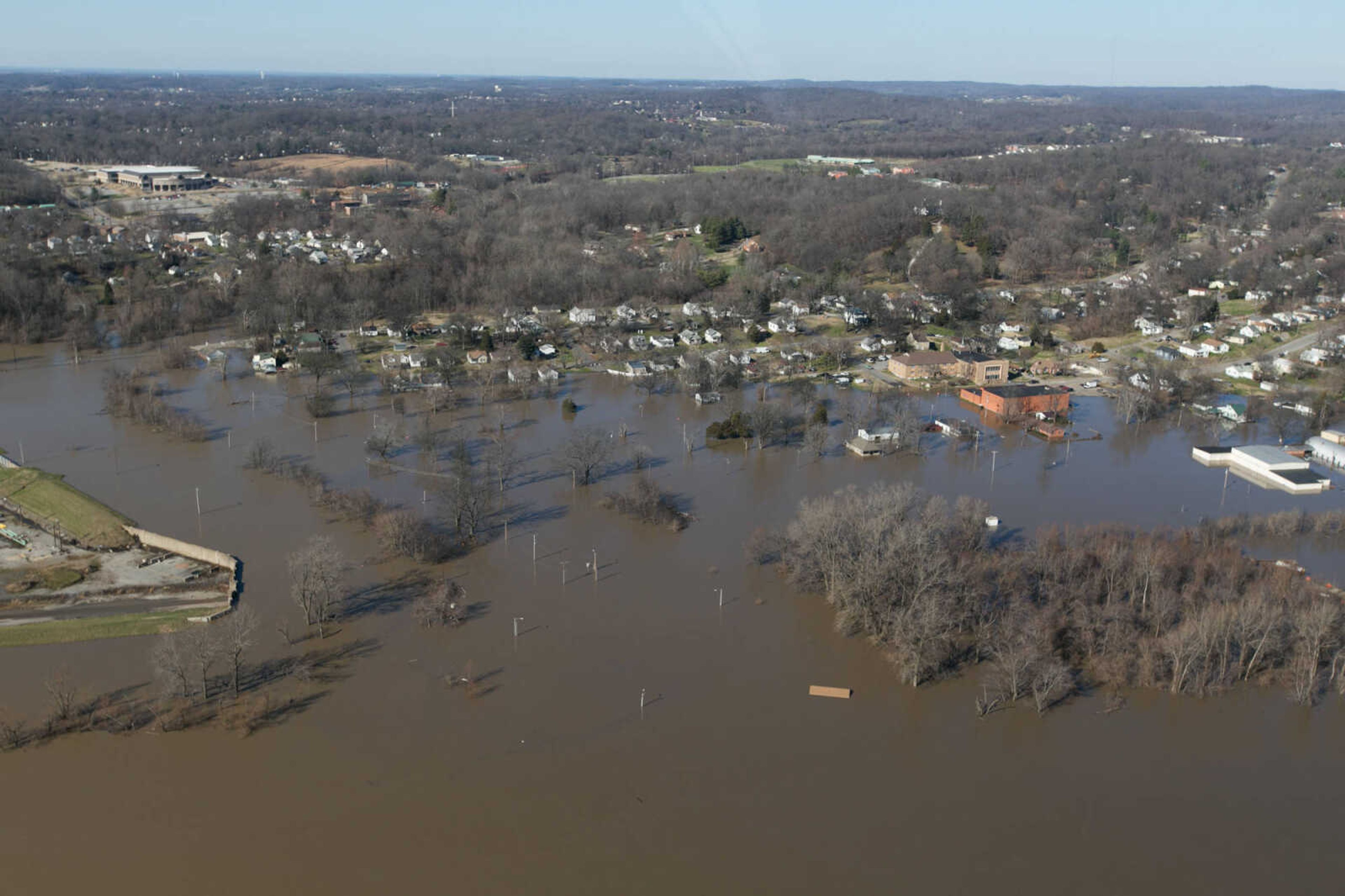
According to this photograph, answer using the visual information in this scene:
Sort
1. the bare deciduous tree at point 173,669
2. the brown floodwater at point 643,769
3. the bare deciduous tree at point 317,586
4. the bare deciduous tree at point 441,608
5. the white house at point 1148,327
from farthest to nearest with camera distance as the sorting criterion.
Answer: the white house at point 1148,327 < the bare deciduous tree at point 441,608 < the bare deciduous tree at point 317,586 < the bare deciduous tree at point 173,669 < the brown floodwater at point 643,769

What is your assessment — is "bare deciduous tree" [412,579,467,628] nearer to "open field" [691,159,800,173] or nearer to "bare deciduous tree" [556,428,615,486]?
"bare deciduous tree" [556,428,615,486]

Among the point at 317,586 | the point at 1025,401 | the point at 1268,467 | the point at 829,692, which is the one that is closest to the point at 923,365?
the point at 1025,401

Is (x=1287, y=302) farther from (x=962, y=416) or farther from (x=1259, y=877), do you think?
(x=1259, y=877)

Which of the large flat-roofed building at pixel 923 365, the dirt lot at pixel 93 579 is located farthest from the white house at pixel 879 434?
the dirt lot at pixel 93 579

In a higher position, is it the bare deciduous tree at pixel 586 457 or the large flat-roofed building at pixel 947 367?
the large flat-roofed building at pixel 947 367

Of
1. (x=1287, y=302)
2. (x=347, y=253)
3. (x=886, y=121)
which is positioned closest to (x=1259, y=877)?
(x=1287, y=302)

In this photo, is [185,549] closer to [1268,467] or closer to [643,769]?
[643,769]

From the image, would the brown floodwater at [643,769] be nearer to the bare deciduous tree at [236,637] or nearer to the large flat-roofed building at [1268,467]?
the bare deciduous tree at [236,637]
